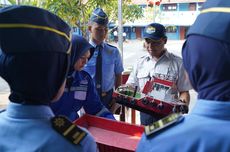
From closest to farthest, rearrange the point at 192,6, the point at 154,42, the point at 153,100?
the point at 153,100 → the point at 154,42 → the point at 192,6

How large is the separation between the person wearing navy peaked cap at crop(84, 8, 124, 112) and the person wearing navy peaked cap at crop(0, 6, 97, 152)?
5.88 feet

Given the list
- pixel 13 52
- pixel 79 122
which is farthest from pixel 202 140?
pixel 79 122

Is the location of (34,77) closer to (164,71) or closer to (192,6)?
(164,71)

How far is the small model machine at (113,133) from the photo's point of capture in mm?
1327

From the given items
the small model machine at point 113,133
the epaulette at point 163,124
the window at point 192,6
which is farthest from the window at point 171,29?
the epaulette at point 163,124

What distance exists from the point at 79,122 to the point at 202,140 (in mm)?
801

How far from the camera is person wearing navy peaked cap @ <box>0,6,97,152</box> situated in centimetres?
87

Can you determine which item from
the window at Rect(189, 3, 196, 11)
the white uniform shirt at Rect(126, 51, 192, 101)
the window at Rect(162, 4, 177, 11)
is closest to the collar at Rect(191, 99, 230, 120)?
the white uniform shirt at Rect(126, 51, 192, 101)

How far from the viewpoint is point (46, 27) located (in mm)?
896

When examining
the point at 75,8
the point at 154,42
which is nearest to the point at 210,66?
the point at 154,42

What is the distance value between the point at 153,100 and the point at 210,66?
3.63ft

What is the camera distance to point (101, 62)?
2.80m

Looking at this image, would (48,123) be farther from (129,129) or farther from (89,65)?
(89,65)

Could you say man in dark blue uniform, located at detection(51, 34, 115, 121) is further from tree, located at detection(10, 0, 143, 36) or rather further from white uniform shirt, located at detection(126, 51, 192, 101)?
tree, located at detection(10, 0, 143, 36)
